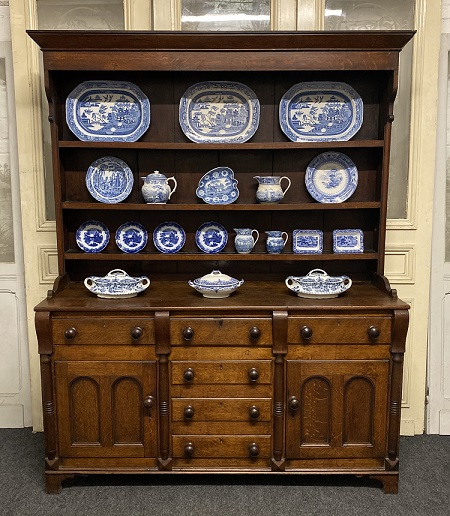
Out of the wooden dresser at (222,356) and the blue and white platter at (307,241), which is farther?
the blue and white platter at (307,241)

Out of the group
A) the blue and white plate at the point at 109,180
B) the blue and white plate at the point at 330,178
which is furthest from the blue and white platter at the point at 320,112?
the blue and white plate at the point at 109,180

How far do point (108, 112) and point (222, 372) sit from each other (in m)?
1.38

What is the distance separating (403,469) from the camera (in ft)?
8.32

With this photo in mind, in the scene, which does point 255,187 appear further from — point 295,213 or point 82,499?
point 82,499

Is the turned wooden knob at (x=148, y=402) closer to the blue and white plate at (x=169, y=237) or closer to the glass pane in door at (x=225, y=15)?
the blue and white plate at (x=169, y=237)

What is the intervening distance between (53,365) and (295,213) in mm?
1382

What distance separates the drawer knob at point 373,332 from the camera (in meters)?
2.24

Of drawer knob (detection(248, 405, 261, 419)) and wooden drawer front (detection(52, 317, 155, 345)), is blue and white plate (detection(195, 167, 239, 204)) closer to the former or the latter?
wooden drawer front (detection(52, 317, 155, 345))

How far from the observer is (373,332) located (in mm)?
2236

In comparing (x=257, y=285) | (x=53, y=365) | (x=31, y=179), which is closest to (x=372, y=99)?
(x=257, y=285)

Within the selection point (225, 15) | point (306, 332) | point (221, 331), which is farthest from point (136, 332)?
point (225, 15)

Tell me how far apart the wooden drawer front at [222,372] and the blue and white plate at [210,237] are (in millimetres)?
649

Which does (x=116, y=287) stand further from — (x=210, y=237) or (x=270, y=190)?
(x=270, y=190)

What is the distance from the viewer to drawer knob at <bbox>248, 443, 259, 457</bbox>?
2.30 meters
